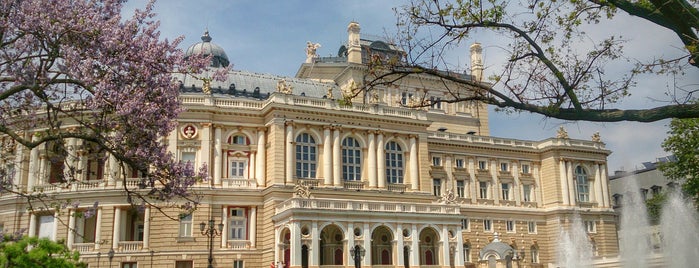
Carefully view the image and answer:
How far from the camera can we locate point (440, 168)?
63.9 meters

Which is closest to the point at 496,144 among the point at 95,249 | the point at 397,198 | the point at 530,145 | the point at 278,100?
the point at 530,145

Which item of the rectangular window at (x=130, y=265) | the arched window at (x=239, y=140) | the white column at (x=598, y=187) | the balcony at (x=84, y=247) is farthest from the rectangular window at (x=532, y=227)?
the balcony at (x=84, y=247)

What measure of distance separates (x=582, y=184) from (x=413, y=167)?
21.7 m

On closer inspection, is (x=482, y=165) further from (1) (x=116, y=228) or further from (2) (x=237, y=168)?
(1) (x=116, y=228)

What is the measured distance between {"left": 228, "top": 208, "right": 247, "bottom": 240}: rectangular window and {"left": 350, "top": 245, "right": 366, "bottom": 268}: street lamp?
9152 mm

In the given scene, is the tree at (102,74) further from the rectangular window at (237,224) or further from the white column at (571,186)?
the white column at (571,186)

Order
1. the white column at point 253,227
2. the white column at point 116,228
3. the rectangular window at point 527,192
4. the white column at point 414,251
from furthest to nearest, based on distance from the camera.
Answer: the rectangular window at point 527,192 < the white column at point 253,227 < the white column at point 414,251 < the white column at point 116,228

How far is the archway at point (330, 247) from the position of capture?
162ft

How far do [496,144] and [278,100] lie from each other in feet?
82.2

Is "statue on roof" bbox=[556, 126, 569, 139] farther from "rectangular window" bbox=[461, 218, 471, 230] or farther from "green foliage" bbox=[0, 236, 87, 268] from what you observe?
"green foliage" bbox=[0, 236, 87, 268]

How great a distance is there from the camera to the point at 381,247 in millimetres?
52000

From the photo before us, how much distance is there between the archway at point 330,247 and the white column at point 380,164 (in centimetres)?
627

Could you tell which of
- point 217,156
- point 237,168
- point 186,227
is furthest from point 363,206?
point 186,227

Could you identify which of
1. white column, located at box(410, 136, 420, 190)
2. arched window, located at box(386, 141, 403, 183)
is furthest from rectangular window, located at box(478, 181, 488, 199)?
arched window, located at box(386, 141, 403, 183)
